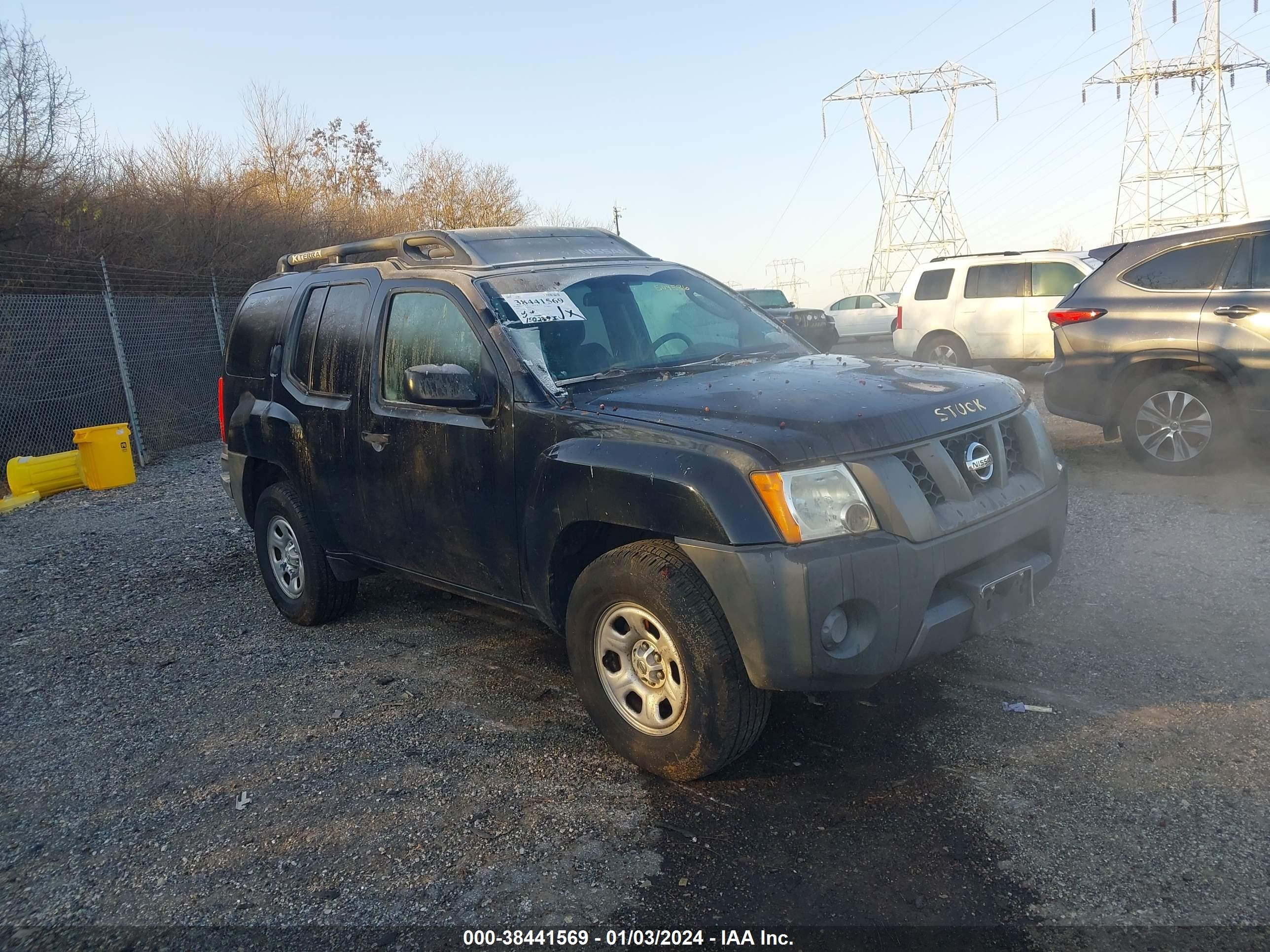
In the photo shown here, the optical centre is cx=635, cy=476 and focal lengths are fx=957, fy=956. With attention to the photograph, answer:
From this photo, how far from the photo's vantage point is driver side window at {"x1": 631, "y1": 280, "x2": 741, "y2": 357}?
174 inches

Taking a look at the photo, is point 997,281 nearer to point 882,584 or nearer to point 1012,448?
point 1012,448

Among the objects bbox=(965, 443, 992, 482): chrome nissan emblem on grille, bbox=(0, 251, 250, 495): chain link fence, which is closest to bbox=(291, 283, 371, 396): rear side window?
bbox=(965, 443, 992, 482): chrome nissan emblem on grille

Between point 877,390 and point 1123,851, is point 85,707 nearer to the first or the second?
point 877,390

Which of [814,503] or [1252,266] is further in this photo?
[1252,266]

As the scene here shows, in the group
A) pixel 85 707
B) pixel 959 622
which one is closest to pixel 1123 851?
pixel 959 622

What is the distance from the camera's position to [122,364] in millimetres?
12039

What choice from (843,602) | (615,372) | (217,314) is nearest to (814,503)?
(843,602)

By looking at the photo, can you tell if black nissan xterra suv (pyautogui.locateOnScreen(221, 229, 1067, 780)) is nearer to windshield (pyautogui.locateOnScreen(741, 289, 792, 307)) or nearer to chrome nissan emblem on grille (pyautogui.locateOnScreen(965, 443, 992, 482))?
chrome nissan emblem on grille (pyautogui.locateOnScreen(965, 443, 992, 482))

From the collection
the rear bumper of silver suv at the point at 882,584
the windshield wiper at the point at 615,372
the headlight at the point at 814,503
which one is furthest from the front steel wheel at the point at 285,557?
the headlight at the point at 814,503

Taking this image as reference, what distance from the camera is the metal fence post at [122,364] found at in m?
11.9

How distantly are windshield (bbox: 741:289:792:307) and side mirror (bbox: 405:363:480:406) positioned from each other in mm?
23264

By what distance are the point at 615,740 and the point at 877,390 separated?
161 cm

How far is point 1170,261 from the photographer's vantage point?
278 inches

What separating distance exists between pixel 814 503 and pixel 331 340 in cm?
287
